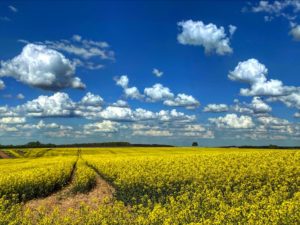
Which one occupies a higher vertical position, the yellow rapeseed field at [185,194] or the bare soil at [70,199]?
the yellow rapeseed field at [185,194]

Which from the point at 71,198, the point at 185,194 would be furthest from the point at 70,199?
the point at 185,194

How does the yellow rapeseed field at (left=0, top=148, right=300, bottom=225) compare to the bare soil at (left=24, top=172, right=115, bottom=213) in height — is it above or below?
above

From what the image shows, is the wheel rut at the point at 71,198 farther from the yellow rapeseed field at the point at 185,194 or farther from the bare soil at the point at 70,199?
the yellow rapeseed field at the point at 185,194

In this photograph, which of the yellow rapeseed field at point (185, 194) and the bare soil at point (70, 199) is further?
the bare soil at point (70, 199)

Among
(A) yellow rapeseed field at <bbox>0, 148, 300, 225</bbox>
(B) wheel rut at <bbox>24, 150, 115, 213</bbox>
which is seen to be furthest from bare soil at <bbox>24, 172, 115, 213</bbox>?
(A) yellow rapeseed field at <bbox>0, 148, 300, 225</bbox>

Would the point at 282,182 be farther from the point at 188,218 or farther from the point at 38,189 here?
the point at 38,189

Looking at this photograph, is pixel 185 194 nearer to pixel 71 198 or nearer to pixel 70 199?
pixel 70 199

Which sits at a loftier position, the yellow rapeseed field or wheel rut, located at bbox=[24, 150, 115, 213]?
the yellow rapeseed field

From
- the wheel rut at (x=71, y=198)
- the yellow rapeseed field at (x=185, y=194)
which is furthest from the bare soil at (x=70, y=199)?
the yellow rapeseed field at (x=185, y=194)

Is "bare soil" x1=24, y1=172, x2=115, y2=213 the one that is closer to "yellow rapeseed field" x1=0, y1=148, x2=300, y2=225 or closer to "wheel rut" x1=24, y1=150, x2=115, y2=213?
"wheel rut" x1=24, y1=150, x2=115, y2=213

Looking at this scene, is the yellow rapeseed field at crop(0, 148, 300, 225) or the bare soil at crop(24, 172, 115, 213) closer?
the yellow rapeseed field at crop(0, 148, 300, 225)

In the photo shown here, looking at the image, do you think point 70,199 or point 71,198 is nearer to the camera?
point 70,199

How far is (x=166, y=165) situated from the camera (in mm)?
26219

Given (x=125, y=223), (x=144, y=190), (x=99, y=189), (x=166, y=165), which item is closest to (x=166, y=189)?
(x=144, y=190)
